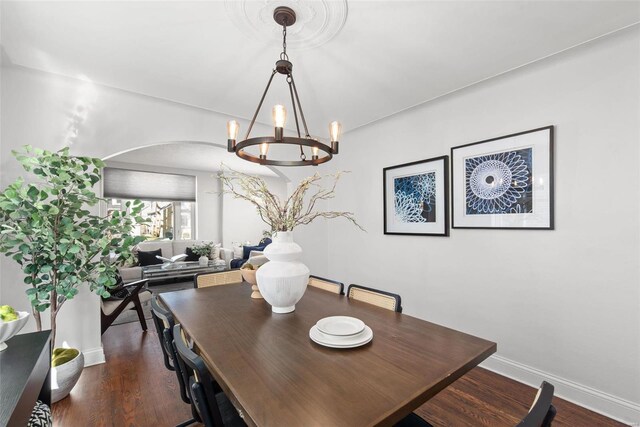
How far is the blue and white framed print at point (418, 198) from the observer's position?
2703mm

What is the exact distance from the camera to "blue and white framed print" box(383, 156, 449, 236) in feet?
8.87

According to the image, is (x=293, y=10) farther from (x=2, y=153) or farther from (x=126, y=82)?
(x=2, y=153)

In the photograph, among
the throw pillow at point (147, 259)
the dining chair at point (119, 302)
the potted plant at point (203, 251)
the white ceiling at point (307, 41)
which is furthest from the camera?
the potted plant at point (203, 251)

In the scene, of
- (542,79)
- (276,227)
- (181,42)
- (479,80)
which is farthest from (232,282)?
(542,79)

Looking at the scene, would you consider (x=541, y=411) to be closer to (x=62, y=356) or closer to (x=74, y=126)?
(x=62, y=356)

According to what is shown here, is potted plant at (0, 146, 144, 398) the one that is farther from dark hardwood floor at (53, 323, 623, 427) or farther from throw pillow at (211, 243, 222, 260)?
throw pillow at (211, 243, 222, 260)

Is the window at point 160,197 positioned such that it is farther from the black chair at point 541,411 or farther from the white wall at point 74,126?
the black chair at point 541,411

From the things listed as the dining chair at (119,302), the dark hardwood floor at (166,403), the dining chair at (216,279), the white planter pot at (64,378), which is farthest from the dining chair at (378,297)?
the dining chair at (119,302)

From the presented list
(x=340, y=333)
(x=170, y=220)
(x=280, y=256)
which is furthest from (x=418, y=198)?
(x=170, y=220)

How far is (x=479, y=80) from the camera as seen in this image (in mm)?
2373

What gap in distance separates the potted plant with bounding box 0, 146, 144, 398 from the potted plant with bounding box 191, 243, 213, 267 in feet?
12.4

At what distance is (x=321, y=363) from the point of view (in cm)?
103

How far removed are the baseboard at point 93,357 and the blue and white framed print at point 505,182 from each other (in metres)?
3.38

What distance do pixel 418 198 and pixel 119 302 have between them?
337cm
